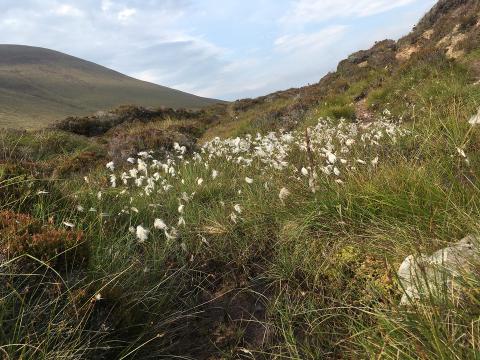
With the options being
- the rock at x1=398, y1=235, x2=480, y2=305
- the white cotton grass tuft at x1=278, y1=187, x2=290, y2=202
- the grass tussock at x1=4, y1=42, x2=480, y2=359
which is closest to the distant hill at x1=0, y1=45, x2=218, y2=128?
the grass tussock at x1=4, y1=42, x2=480, y2=359

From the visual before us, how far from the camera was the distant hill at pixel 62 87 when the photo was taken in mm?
86544

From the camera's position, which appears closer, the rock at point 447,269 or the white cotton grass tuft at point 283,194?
the rock at point 447,269

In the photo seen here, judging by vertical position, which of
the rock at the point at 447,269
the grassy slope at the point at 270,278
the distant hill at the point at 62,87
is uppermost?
the distant hill at the point at 62,87

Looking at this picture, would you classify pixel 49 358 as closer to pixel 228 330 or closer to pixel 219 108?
pixel 228 330

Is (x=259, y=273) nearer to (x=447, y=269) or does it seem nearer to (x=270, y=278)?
(x=270, y=278)

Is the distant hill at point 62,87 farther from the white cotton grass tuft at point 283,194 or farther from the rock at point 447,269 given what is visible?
the rock at point 447,269

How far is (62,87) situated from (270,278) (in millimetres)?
125500

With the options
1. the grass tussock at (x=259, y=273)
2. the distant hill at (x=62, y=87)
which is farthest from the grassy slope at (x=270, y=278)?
the distant hill at (x=62, y=87)

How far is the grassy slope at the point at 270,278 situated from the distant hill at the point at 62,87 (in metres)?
70.6

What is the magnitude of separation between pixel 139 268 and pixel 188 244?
0.89m

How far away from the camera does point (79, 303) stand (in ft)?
9.58

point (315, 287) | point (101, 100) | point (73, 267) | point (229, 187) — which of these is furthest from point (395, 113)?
point (101, 100)

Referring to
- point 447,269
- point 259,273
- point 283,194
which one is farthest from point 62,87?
point 447,269

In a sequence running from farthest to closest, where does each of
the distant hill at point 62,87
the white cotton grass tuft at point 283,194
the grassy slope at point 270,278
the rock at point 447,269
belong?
the distant hill at point 62,87 < the white cotton grass tuft at point 283,194 < the grassy slope at point 270,278 < the rock at point 447,269
